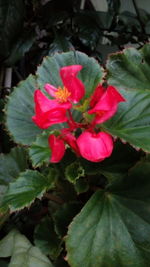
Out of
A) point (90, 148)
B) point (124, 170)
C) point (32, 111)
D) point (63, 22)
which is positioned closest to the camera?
point (90, 148)

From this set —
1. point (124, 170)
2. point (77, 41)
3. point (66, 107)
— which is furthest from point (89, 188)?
point (77, 41)

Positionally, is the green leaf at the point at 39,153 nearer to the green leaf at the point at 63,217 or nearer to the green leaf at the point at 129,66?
the green leaf at the point at 63,217

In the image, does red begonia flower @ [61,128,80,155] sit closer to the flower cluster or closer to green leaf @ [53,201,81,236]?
the flower cluster

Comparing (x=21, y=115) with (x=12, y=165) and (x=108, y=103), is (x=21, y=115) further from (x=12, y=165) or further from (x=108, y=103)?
(x=108, y=103)

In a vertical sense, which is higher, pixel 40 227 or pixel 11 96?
pixel 11 96

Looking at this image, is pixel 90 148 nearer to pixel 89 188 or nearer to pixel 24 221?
pixel 89 188

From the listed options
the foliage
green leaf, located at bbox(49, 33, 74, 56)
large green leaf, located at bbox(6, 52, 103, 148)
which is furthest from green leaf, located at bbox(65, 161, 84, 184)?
green leaf, located at bbox(49, 33, 74, 56)

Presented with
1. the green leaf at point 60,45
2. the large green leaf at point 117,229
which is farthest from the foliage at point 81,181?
the green leaf at point 60,45
